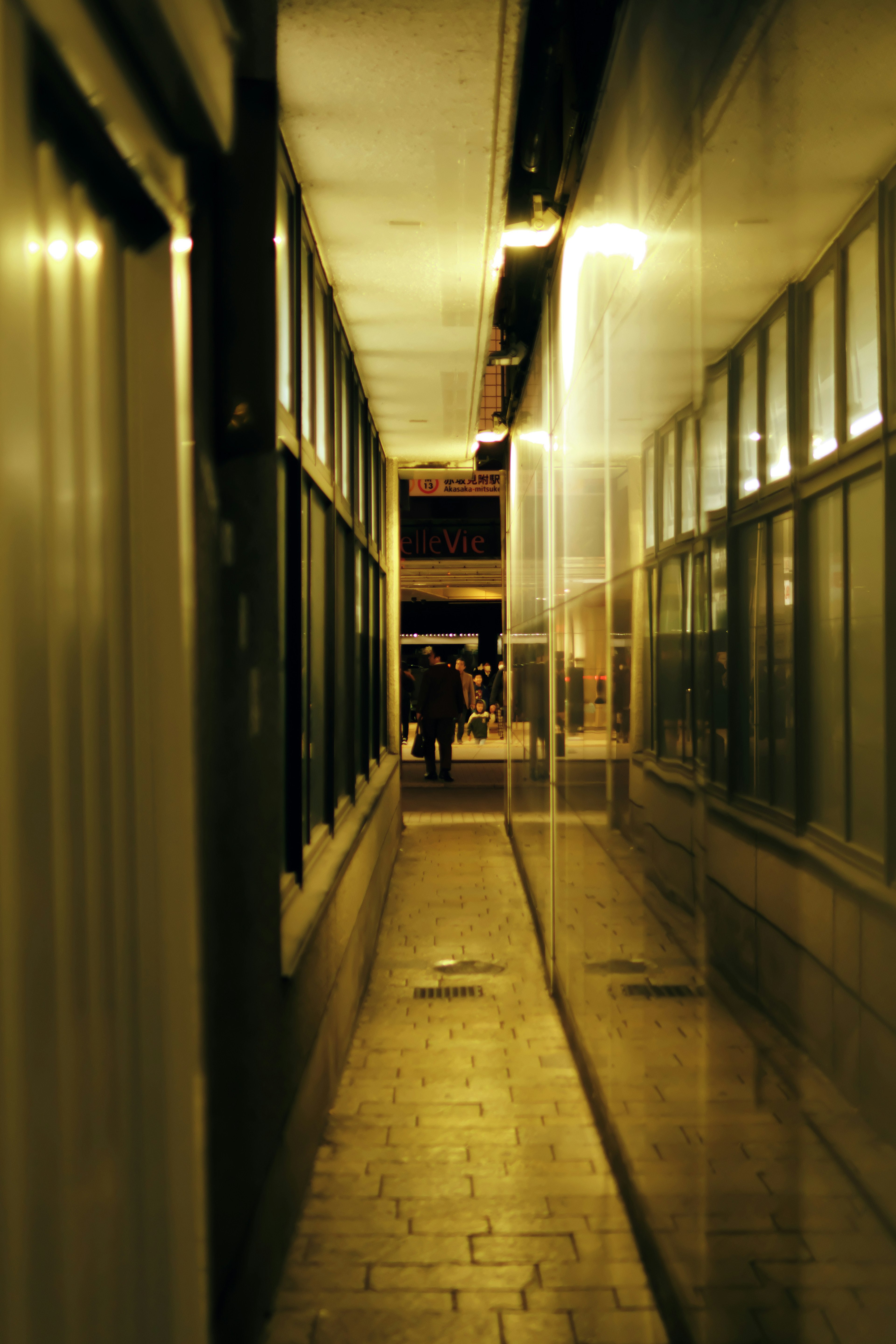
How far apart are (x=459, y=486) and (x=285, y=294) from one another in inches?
420

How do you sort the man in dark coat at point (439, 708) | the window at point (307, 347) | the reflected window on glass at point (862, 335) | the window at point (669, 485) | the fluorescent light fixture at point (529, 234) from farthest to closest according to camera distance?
1. the man in dark coat at point (439, 708)
2. the fluorescent light fixture at point (529, 234)
3. the window at point (307, 347)
4. the window at point (669, 485)
5. the reflected window on glass at point (862, 335)

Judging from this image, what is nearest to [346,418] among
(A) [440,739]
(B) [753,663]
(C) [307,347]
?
(C) [307,347]

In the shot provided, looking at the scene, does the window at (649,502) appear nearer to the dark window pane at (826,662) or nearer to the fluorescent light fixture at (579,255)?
the fluorescent light fixture at (579,255)

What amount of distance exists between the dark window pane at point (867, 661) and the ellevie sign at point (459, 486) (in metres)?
12.4

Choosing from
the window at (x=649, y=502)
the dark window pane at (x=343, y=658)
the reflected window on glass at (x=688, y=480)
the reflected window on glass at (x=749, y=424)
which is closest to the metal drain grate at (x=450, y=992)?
the dark window pane at (x=343, y=658)

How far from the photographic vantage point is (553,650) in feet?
19.4

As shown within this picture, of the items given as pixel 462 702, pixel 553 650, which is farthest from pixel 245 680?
pixel 462 702

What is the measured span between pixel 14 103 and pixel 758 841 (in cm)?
184

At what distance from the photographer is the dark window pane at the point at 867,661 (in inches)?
55.7

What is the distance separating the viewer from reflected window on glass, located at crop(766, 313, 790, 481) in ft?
5.73

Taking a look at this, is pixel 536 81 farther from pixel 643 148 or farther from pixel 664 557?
pixel 664 557

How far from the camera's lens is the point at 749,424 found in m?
1.98

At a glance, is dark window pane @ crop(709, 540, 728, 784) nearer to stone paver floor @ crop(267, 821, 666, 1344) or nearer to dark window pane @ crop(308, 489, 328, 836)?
stone paver floor @ crop(267, 821, 666, 1344)

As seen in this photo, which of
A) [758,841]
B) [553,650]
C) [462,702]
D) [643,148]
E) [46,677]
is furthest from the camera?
[462,702]
